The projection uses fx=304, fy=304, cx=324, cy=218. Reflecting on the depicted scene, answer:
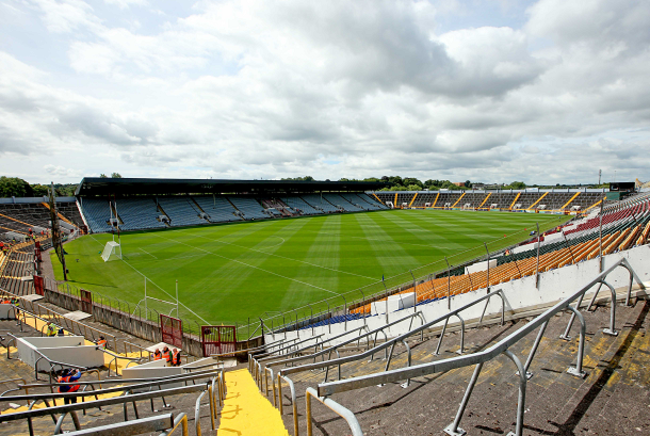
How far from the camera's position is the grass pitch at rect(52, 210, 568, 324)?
2025 cm

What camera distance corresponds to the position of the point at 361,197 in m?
97.5

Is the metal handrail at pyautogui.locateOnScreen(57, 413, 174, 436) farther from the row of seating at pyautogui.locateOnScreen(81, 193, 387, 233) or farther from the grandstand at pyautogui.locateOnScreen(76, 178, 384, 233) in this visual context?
the row of seating at pyautogui.locateOnScreen(81, 193, 387, 233)

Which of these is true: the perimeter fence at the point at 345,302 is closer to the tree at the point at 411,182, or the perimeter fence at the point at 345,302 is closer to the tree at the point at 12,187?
the tree at the point at 12,187

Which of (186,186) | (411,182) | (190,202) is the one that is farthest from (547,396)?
(411,182)

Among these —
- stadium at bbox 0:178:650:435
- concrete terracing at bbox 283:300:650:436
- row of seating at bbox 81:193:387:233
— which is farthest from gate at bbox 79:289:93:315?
row of seating at bbox 81:193:387:233

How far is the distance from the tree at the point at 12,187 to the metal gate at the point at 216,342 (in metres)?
108

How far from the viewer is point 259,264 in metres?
28.0

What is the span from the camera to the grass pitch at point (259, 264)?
20250 mm

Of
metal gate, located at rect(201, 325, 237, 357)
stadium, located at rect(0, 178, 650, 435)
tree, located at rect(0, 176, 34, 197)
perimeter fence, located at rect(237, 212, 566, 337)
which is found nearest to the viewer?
stadium, located at rect(0, 178, 650, 435)

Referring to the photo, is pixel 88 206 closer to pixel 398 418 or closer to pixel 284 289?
pixel 284 289

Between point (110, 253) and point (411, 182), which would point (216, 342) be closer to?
point (110, 253)

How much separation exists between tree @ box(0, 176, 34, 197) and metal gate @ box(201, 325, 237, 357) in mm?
107798

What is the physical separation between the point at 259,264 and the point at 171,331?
44.3 feet

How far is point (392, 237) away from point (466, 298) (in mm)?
30455
